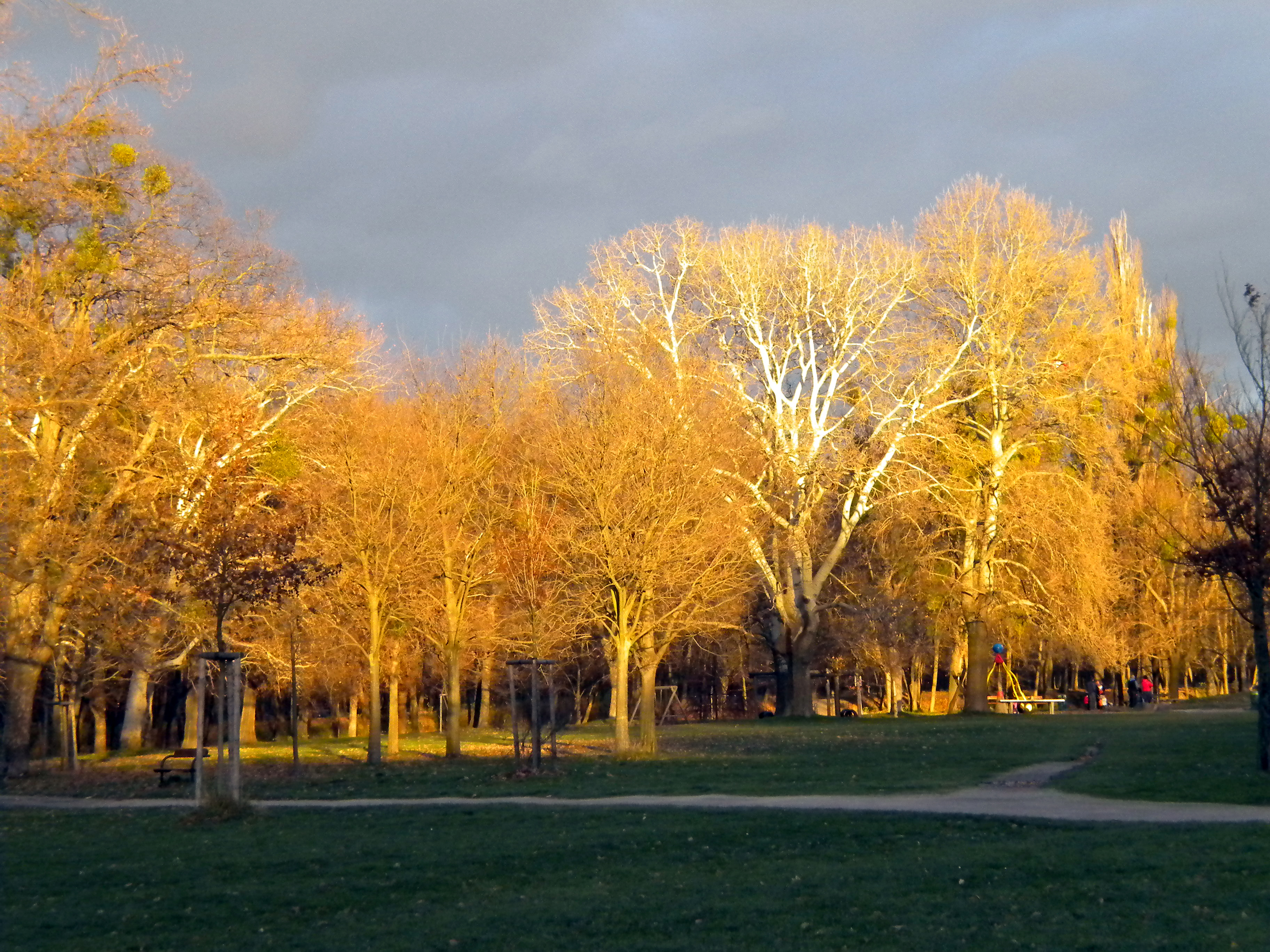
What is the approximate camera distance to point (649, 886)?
11586mm

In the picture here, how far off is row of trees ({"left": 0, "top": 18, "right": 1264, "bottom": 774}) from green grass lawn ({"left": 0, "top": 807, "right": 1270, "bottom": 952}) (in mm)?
5997

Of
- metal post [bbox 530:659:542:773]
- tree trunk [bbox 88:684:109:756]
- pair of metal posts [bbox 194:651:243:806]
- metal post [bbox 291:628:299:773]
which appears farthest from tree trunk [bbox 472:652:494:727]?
pair of metal posts [bbox 194:651:243:806]

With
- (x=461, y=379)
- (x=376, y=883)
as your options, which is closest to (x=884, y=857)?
(x=376, y=883)

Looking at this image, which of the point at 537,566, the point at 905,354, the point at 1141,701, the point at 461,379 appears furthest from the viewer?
the point at 1141,701

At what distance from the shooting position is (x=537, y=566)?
100 ft

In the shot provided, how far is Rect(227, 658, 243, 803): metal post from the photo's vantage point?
17.0 meters

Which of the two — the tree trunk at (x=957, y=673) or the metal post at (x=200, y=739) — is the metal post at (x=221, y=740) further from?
the tree trunk at (x=957, y=673)

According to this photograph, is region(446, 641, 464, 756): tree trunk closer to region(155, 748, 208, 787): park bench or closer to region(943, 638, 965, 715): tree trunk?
region(155, 748, 208, 787): park bench

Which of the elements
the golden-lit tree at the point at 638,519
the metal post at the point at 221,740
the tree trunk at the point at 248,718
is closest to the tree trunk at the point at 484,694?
the tree trunk at the point at 248,718

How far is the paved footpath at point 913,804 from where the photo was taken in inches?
608

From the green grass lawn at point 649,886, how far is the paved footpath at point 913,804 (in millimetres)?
807

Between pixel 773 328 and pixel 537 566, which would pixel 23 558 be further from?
pixel 773 328

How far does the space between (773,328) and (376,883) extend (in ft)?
114

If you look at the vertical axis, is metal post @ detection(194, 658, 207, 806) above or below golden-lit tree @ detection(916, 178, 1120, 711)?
below
